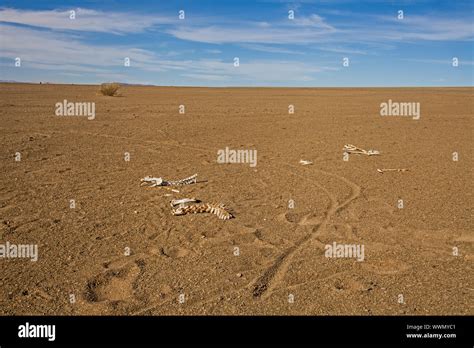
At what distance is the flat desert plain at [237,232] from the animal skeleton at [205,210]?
0.37 ft

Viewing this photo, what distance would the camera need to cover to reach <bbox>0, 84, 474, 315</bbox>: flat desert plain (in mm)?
4320

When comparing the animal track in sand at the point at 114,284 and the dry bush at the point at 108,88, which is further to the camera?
the dry bush at the point at 108,88

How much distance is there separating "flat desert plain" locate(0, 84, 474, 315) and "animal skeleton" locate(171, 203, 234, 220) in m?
0.11

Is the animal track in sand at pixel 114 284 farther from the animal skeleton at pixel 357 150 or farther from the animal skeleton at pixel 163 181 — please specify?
the animal skeleton at pixel 357 150

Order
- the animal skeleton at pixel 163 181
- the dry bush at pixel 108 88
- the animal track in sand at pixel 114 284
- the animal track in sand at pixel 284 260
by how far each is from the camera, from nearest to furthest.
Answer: the animal track in sand at pixel 114 284 → the animal track in sand at pixel 284 260 → the animal skeleton at pixel 163 181 → the dry bush at pixel 108 88

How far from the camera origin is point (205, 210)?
6734mm

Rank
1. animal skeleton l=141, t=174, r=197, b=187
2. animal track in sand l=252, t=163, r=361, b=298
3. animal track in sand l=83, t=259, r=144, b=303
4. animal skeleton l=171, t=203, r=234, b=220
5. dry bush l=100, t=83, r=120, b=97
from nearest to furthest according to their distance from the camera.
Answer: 1. animal track in sand l=83, t=259, r=144, b=303
2. animal track in sand l=252, t=163, r=361, b=298
3. animal skeleton l=171, t=203, r=234, b=220
4. animal skeleton l=141, t=174, r=197, b=187
5. dry bush l=100, t=83, r=120, b=97

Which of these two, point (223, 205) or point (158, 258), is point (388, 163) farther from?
point (158, 258)

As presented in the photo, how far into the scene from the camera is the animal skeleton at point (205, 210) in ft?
21.5

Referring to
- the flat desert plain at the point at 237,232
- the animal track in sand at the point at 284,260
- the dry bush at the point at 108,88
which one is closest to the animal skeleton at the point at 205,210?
the flat desert plain at the point at 237,232

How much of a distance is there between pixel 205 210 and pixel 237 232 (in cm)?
93

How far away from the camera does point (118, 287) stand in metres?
4.51

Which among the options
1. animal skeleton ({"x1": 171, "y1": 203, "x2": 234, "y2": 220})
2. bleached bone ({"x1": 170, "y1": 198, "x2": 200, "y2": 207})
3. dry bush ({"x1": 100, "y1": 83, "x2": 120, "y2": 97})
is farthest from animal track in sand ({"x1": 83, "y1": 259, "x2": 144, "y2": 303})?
dry bush ({"x1": 100, "y1": 83, "x2": 120, "y2": 97})

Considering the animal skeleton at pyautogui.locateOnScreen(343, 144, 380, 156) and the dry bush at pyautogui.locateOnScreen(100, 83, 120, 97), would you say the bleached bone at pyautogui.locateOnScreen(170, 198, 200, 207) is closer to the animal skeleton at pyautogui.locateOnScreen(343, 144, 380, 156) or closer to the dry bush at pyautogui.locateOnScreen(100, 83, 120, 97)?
the animal skeleton at pyautogui.locateOnScreen(343, 144, 380, 156)
